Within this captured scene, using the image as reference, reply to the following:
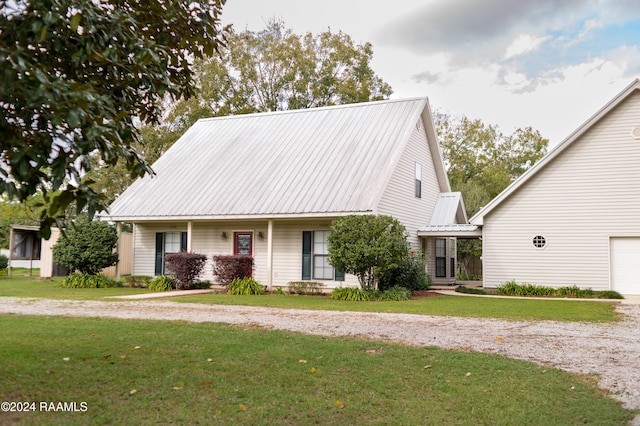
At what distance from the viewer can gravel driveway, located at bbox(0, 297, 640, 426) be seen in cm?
716

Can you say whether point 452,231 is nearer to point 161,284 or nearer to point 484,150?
point 161,284

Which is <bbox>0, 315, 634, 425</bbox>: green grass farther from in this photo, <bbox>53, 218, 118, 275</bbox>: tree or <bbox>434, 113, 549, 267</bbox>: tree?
<bbox>434, 113, 549, 267</bbox>: tree

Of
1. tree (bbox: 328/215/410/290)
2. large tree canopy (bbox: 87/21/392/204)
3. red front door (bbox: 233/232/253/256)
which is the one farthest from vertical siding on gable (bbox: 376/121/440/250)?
large tree canopy (bbox: 87/21/392/204)

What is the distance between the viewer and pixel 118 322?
404 inches

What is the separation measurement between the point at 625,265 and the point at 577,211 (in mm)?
2188

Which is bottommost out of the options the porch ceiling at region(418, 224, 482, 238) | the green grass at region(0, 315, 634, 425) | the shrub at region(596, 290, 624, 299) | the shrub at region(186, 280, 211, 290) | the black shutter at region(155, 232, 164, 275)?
the green grass at region(0, 315, 634, 425)

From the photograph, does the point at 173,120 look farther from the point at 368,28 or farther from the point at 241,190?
the point at 241,190

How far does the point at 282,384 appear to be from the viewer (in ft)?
19.2

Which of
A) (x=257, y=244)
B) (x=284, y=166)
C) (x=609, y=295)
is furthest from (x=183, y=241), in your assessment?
(x=609, y=295)

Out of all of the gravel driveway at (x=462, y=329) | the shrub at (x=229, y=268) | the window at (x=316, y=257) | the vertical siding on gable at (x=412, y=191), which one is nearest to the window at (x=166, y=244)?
the shrub at (x=229, y=268)

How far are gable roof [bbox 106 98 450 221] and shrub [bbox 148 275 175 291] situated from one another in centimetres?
218

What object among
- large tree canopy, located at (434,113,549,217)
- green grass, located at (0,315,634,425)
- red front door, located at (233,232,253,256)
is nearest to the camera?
green grass, located at (0,315,634,425)

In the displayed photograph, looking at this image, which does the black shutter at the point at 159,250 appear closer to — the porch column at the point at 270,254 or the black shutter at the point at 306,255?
the porch column at the point at 270,254

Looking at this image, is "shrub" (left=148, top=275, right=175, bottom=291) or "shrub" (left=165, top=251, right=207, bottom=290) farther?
"shrub" (left=148, top=275, right=175, bottom=291)
